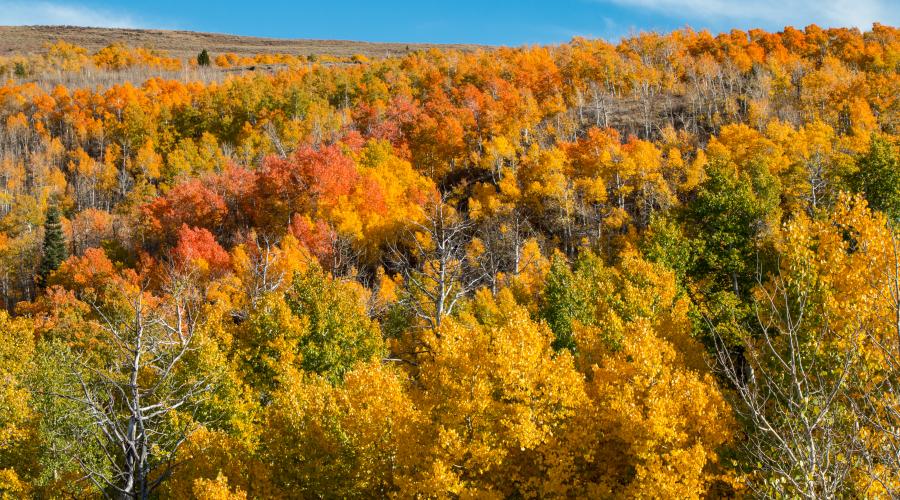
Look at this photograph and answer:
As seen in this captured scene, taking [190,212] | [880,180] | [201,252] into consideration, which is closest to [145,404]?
[201,252]

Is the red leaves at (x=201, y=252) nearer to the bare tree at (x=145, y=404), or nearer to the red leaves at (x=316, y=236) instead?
the red leaves at (x=316, y=236)

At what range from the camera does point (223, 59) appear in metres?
189

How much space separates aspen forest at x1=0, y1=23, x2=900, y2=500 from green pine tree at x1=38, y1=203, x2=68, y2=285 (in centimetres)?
34

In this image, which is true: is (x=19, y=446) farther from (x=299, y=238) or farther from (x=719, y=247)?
(x=299, y=238)

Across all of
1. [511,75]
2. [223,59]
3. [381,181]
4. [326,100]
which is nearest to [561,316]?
[381,181]

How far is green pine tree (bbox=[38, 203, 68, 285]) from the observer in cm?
7075

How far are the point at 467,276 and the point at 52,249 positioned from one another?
54776 millimetres

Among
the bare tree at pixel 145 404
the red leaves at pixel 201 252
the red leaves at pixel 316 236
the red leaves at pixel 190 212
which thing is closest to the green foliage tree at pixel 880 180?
the bare tree at pixel 145 404

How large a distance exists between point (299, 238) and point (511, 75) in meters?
62.7

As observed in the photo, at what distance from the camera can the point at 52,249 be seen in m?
71.1

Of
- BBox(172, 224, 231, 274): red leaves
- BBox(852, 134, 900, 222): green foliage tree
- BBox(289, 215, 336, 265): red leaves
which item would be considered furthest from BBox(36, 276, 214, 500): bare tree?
BBox(852, 134, 900, 222): green foliage tree

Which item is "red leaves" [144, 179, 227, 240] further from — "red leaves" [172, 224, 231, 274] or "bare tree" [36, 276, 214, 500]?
"bare tree" [36, 276, 214, 500]

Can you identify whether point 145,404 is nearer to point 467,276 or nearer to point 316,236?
point 467,276

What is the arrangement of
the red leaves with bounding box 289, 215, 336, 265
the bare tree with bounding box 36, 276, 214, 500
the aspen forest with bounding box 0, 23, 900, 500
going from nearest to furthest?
the aspen forest with bounding box 0, 23, 900, 500 → the bare tree with bounding box 36, 276, 214, 500 → the red leaves with bounding box 289, 215, 336, 265
